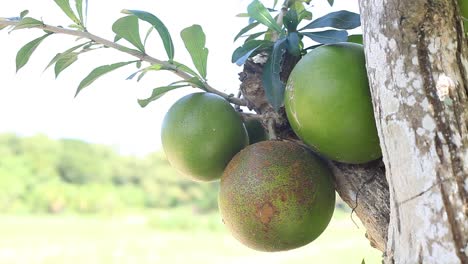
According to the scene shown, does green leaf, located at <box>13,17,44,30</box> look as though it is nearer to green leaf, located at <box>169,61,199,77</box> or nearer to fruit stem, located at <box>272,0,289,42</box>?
green leaf, located at <box>169,61,199,77</box>

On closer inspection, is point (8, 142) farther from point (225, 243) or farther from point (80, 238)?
point (225, 243)

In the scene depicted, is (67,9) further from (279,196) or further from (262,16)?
(279,196)

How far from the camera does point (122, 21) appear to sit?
680 mm

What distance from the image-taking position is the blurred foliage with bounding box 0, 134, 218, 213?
1202 cm

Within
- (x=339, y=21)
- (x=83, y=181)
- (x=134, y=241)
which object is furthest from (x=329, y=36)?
(x=83, y=181)

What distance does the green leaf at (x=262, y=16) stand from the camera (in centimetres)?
67

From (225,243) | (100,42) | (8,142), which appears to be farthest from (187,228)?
(100,42)

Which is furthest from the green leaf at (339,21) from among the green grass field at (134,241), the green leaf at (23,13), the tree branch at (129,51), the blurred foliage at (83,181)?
the blurred foliage at (83,181)

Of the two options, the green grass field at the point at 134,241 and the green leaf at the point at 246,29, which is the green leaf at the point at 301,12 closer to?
the green leaf at the point at 246,29

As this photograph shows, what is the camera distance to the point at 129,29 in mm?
687

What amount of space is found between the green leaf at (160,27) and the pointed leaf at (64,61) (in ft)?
0.33

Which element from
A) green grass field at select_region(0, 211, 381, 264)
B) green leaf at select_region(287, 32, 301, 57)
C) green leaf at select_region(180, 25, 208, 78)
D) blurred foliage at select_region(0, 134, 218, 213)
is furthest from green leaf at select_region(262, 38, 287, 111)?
blurred foliage at select_region(0, 134, 218, 213)

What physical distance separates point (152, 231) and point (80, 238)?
4.66ft

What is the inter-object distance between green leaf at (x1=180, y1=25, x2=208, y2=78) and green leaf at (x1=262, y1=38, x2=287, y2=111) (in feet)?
0.36
